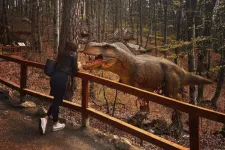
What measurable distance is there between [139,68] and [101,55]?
4.26 ft

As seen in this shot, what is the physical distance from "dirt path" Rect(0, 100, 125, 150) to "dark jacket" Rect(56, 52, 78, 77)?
124 cm

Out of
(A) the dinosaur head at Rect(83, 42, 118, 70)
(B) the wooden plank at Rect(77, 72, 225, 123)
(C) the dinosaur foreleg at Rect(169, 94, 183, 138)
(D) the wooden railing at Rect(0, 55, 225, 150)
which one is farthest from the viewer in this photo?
(C) the dinosaur foreleg at Rect(169, 94, 183, 138)

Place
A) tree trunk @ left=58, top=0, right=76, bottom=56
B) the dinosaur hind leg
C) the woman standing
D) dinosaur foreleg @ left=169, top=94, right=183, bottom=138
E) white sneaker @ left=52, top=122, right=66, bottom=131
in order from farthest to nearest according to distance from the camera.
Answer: dinosaur foreleg @ left=169, top=94, right=183, bottom=138, the dinosaur hind leg, tree trunk @ left=58, top=0, right=76, bottom=56, white sneaker @ left=52, top=122, right=66, bottom=131, the woman standing

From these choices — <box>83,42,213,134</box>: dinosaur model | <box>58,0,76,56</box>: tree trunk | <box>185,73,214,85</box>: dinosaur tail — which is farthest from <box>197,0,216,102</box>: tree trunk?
Result: <box>58,0,76,56</box>: tree trunk

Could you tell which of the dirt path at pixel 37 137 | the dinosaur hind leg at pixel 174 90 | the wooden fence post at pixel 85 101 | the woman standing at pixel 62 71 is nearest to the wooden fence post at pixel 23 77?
the dirt path at pixel 37 137

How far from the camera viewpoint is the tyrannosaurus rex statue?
18.6 feet

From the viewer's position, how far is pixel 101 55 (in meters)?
5.75

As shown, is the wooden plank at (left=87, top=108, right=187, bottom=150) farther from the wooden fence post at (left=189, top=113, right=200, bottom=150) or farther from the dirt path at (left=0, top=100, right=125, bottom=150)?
the dirt path at (left=0, top=100, right=125, bottom=150)

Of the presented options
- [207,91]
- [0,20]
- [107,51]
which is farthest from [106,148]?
[0,20]

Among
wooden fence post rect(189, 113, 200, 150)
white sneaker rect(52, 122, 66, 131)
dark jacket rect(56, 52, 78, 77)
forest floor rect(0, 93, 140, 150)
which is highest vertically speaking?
dark jacket rect(56, 52, 78, 77)

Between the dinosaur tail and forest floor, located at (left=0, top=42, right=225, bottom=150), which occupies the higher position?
the dinosaur tail

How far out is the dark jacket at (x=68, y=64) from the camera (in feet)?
16.4

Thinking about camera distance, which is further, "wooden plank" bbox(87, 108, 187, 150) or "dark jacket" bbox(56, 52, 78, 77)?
"dark jacket" bbox(56, 52, 78, 77)

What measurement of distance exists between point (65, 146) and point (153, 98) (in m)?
1.86
